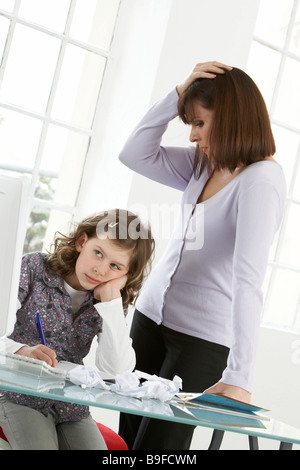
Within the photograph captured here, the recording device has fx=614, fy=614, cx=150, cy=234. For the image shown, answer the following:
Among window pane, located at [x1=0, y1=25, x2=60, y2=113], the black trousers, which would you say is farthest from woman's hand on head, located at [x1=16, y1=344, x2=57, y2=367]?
window pane, located at [x1=0, y1=25, x2=60, y2=113]

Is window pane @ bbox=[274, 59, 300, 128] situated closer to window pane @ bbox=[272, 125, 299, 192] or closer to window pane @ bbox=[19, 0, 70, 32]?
window pane @ bbox=[272, 125, 299, 192]

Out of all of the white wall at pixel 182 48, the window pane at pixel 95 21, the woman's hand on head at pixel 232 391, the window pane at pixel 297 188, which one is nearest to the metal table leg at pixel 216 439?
the woman's hand on head at pixel 232 391

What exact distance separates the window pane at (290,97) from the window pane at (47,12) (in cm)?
139

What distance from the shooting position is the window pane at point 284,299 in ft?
12.5

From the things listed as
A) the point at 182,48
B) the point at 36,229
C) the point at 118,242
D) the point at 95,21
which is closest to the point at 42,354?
the point at 118,242

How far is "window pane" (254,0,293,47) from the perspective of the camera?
3605 mm

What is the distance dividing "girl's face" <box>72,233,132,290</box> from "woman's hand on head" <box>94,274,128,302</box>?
0.01 m

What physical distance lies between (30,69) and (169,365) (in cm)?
188

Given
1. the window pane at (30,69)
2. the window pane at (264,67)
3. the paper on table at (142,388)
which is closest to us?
the paper on table at (142,388)

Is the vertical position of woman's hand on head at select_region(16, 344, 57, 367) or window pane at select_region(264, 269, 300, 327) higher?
window pane at select_region(264, 269, 300, 327)

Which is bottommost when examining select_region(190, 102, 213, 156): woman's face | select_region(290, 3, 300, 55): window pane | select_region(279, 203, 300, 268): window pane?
select_region(279, 203, 300, 268): window pane

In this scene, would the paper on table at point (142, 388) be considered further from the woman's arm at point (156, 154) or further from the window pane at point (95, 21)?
the window pane at point (95, 21)

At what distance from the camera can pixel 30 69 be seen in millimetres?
3080

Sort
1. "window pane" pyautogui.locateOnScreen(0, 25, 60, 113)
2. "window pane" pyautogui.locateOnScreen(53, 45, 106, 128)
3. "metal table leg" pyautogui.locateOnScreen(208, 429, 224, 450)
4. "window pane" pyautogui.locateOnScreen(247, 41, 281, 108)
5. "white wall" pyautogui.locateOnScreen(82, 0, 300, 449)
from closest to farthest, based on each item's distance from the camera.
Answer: "metal table leg" pyautogui.locateOnScreen(208, 429, 224, 450)
"white wall" pyautogui.locateOnScreen(82, 0, 300, 449)
"window pane" pyautogui.locateOnScreen(0, 25, 60, 113)
"window pane" pyautogui.locateOnScreen(53, 45, 106, 128)
"window pane" pyautogui.locateOnScreen(247, 41, 281, 108)
